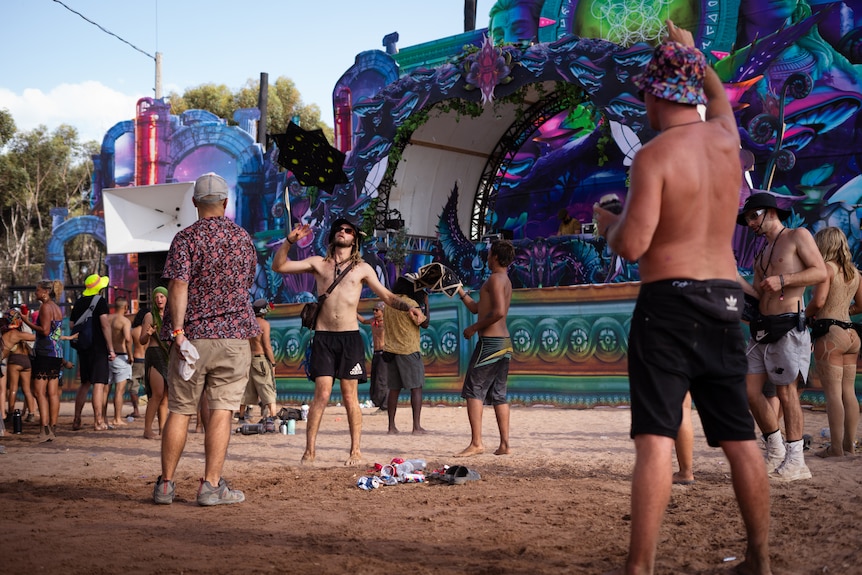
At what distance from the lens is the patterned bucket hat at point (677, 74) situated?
3.43 meters

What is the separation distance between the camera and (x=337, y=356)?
25.1 feet

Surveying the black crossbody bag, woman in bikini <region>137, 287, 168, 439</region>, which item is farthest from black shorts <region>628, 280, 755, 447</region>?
woman in bikini <region>137, 287, 168, 439</region>

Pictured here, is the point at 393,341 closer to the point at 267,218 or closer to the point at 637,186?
the point at 637,186

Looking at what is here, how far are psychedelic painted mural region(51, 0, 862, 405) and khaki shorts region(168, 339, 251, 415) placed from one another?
7999mm

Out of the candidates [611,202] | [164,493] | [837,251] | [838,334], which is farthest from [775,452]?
[164,493]

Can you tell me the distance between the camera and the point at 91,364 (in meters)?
11.3

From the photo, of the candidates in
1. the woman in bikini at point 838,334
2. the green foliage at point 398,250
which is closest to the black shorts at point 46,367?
the woman in bikini at point 838,334

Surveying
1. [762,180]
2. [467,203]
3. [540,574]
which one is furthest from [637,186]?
[467,203]

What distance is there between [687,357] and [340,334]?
4678 millimetres

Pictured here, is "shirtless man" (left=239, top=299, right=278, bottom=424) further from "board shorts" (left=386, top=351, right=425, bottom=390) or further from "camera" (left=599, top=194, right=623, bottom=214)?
"camera" (left=599, top=194, right=623, bottom=214)

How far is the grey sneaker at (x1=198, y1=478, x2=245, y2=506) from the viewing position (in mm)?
5469

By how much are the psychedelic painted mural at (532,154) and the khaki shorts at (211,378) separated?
8.00 meters

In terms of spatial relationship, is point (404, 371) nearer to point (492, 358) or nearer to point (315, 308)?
point (492, 358)

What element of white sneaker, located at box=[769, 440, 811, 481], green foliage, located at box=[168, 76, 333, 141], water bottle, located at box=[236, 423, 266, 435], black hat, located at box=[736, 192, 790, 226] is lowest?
water bottle, located at box=[236, 423, 266, 435]
